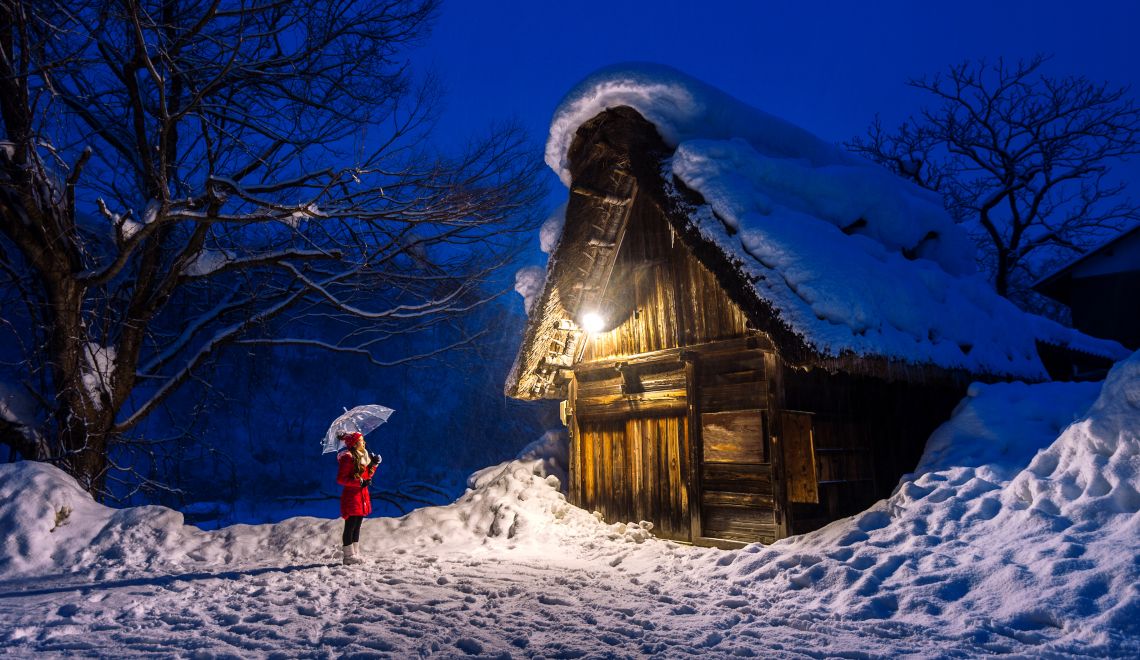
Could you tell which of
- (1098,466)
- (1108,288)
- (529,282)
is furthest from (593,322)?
(1108,288)

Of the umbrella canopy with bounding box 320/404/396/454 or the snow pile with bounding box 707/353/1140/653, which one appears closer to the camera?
the snow pile with bounding box 707/353/1140/653

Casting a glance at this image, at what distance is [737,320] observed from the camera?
7.80 m

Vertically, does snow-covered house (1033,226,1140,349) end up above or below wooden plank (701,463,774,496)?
above

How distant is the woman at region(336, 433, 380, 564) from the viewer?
7043 millimetres

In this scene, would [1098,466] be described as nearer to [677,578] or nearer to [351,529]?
[677,578]

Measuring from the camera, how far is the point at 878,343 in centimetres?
669

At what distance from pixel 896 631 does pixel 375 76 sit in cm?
931

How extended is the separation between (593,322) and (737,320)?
106 inches

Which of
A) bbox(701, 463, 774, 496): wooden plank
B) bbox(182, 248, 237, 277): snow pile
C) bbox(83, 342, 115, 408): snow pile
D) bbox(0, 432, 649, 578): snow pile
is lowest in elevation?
bbox(0, 432, 649, 578): snow pile

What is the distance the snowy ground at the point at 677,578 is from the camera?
3.98 metres

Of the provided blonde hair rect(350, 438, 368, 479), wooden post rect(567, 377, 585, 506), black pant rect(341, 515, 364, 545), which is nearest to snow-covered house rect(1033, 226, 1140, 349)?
wooden post rect(567, 377, 585, 506)

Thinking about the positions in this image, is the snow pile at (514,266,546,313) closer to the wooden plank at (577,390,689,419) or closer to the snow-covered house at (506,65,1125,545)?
the snow-covered house at (506,65,1125,545)

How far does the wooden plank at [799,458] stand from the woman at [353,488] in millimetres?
4704

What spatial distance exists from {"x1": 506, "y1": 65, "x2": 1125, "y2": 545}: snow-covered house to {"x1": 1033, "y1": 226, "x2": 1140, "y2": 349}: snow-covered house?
6609 mm
